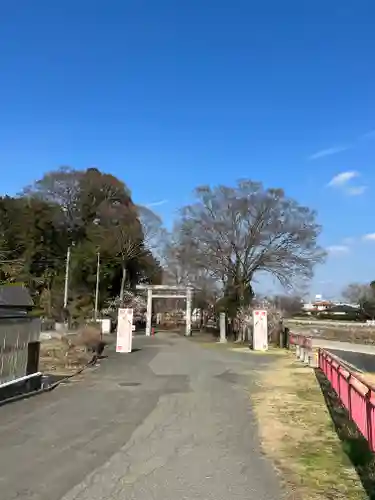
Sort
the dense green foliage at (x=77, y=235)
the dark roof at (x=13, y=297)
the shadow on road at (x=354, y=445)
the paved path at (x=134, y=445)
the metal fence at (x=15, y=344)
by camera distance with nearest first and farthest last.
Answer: the paved path at (x=134, y=445)
the shadow on road at (x=354, y=445)
the metal fence at (x=15, y=344)
the dark roof at (x=13, y=297)
the dense green foliage at (x=77, y=235)

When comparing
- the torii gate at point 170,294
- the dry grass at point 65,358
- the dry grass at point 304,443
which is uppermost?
the torii gate at point 170,294

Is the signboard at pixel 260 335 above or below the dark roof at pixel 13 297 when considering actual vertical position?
below

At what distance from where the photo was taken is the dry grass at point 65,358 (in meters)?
16.5

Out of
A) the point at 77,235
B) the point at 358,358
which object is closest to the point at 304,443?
the point at 358,358

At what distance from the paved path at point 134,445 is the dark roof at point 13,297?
7.16 ft

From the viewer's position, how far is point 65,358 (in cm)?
1866

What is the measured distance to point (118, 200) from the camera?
6097 centimetres

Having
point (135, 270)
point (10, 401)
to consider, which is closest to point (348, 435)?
point (10, 401)

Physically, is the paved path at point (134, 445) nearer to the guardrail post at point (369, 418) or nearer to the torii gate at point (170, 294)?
the guardrail post at point (369, 418)

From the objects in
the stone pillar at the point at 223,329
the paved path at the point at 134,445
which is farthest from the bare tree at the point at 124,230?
the paved path at the point at 134,445

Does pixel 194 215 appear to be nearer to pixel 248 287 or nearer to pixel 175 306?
pixel 248 287

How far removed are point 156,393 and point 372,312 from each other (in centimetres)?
7695

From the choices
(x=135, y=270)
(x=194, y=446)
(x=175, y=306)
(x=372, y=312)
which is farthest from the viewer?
(x=372, y=312)

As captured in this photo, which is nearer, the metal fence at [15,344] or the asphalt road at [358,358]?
the metal fence at [15,344]
